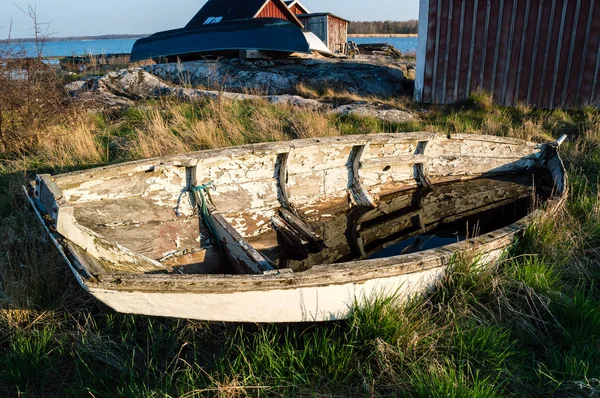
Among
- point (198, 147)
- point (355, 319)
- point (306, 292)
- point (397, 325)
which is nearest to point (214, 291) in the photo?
point (306, 292)

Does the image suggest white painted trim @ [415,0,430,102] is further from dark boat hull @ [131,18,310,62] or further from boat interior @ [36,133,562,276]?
dark boat hull @ [131,18,310,62]

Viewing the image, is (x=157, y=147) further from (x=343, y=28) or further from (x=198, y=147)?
(x=343, y=28)

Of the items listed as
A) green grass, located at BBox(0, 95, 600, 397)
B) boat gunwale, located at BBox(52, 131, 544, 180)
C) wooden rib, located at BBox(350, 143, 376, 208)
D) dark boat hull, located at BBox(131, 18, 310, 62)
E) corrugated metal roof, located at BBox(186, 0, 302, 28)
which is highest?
corrugated metal roof, located at BBox(186, 0, 302, 28)

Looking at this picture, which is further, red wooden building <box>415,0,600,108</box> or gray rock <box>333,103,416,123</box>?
red wooden building <box>415,0,600,108</box>

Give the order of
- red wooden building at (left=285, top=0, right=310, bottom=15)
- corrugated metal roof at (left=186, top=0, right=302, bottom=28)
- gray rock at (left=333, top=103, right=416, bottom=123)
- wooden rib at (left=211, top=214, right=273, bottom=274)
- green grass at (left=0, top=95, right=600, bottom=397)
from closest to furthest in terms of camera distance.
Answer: green grass at (left=0, top=95, right=600, bottom=397) < wooden rib at (left=211, top=214, right=273, bottom=274) < gray rock at (left=333, top=103, right=416, bottom=123) < corrugated metal roof at (left=186, top=0, right=302, bottom=28) < red wooden building at (left=285, top=0, right=310, bottom=15)

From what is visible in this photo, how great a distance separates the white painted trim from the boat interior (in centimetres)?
447

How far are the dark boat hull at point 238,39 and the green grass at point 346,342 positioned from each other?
1096cm

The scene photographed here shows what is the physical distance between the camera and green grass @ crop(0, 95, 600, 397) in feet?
7.75

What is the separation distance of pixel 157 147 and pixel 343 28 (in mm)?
24270

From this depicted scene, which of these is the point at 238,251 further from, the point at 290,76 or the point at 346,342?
the point at 290,76

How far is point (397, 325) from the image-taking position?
103 inches

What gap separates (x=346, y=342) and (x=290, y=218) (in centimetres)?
185

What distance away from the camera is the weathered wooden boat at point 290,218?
2428 millimetres

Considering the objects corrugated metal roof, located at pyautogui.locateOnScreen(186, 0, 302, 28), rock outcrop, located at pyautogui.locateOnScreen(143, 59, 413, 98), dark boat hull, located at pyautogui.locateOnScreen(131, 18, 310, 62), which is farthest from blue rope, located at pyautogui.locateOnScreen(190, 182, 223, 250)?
corrugated metal roof, located at pyautogui.locateOnScreen(186, 0, 302, 28)
